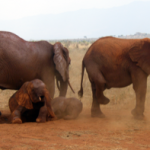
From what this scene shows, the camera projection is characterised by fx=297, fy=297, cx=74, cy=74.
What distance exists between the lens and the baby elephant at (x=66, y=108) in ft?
22.5

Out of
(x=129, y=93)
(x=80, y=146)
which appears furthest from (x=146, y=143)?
(x=129, y=93)

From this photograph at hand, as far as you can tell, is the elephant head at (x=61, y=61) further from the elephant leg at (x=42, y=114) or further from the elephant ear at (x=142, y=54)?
the elephant ear at (x=142, y=54)

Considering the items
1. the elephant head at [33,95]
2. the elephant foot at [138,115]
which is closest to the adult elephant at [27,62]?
the elephant head at [33,95]

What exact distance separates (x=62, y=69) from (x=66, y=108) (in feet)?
3.18

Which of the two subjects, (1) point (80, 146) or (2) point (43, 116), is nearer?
(1) point (80, 146)

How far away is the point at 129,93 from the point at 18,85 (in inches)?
198

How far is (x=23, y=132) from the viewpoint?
5.20 m

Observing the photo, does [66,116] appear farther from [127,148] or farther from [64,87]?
[127,148]

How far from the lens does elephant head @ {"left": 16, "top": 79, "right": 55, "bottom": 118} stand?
605cm

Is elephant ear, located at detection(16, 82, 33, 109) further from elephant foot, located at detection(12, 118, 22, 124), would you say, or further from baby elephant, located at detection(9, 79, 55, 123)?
elephant foot, located at detection(12, 118, 22, 124)

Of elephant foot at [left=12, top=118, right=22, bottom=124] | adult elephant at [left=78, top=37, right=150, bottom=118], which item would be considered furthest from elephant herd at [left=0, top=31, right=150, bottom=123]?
elephant foot at [left=12, top=118, right=22, bottom=124]

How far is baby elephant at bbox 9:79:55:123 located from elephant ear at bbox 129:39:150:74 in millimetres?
2193

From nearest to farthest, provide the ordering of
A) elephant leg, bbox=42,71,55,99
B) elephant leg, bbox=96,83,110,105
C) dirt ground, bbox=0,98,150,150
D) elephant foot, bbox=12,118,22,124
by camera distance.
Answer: dirt ground, bbox=0,98,150,150 < elephant foot, bbox=12,118,22,124 < elephant leg, bbox=96,83,110,105 < elephant leg, bbox=42,71,55,99

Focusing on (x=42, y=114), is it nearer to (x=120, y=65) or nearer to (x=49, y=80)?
(x=49, y=80)
